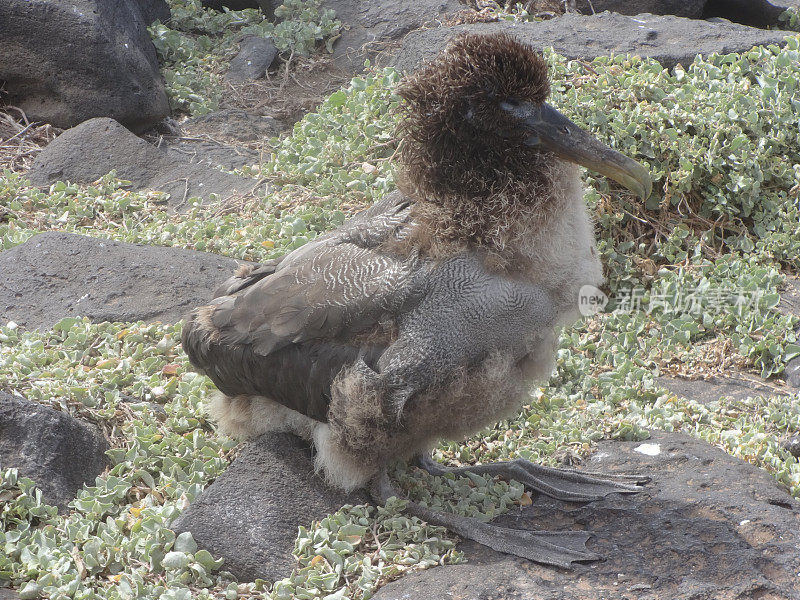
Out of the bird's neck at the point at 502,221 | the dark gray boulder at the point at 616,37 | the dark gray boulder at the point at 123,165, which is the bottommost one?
the dark gray boulder at the point at 123,165

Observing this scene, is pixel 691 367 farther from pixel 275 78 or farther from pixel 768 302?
pixel 275 78

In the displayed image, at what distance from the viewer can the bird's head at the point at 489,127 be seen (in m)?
3.38

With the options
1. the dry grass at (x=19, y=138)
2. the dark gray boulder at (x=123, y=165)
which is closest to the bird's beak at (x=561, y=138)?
the dark gray boulder at (x=123, y=165)

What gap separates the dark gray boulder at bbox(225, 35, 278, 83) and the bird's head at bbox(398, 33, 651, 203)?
542 centimetres

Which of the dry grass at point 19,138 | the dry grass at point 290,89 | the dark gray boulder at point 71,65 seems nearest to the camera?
the dry grass at point 19,138

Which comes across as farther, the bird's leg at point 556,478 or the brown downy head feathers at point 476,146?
the bird's leg at point 556,478

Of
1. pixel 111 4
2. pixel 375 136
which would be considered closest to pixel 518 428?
pixel 375 136

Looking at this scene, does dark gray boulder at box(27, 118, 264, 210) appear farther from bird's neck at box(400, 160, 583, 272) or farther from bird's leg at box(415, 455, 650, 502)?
bird's neck at box(400, 160, 583, 272)

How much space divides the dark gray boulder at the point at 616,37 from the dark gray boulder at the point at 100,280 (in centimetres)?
274

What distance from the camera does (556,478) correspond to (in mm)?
4016

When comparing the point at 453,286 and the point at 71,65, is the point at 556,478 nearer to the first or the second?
the point at 453,286

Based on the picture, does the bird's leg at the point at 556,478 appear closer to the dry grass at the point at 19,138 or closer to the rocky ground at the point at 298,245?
the rocky ground at the point at 298,245

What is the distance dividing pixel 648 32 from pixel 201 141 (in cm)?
382

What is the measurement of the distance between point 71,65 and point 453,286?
5514 mm
